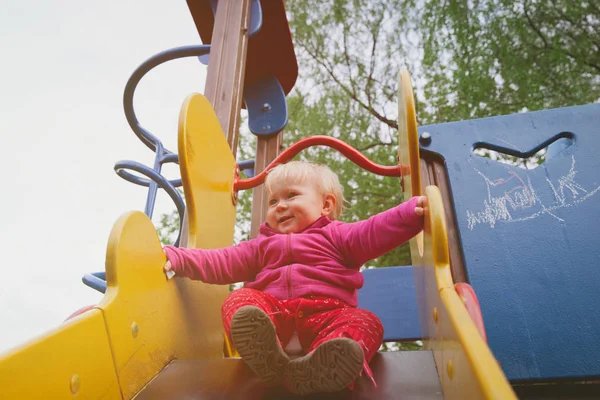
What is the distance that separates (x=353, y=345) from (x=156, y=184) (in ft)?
4.74

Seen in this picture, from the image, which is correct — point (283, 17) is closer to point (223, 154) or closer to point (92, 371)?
point (223, 154)

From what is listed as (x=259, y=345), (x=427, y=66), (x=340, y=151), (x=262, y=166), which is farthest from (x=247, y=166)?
(x=427, y=66)

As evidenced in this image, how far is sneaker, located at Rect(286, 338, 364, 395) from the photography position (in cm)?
73

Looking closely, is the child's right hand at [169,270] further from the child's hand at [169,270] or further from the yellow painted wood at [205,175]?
the yellow painted wood at [205,175]

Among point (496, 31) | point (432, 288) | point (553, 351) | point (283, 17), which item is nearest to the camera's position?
point (432, 288)

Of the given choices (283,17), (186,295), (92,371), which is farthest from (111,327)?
(283,17)

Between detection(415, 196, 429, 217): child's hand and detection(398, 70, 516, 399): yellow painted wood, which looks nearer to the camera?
detection(398, 70, 516, 399): yellow painted wood

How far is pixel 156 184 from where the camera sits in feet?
6.40

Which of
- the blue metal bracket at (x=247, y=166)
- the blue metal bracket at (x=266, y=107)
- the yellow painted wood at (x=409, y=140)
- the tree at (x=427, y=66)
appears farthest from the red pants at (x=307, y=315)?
the tree at (x=427, y=66)

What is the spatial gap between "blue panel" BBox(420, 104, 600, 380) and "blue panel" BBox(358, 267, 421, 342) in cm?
70

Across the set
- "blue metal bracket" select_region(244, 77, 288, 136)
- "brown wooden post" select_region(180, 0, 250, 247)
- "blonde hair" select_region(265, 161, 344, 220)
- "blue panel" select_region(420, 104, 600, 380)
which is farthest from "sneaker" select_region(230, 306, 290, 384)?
"blue metal bracket" select_region(244, 77, 288, 136)

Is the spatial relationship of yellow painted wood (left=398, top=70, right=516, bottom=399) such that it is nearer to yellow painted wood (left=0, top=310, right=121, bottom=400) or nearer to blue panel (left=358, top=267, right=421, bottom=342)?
yellow painted wood (left=0, top=310, right=121, bottom=400)

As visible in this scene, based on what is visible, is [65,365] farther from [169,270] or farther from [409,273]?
[409,273]

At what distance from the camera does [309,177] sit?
144 centimetres
